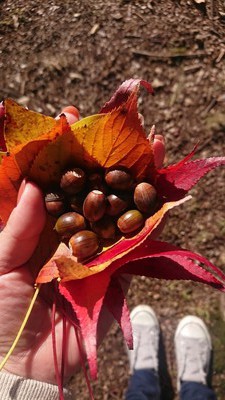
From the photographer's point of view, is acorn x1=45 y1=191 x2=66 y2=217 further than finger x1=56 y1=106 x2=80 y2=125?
No

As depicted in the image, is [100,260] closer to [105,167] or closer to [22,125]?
[105,167]

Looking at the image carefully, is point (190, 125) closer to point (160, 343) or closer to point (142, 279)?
point (142, 279)

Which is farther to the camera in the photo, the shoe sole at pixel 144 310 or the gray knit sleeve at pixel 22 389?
the shoe sole at pixel 144 310

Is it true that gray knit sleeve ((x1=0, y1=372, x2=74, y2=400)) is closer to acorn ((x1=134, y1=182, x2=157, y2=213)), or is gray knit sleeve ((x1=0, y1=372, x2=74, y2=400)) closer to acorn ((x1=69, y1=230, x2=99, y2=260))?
acorn ((x1=69, y1=230, x2=99, y2=260))

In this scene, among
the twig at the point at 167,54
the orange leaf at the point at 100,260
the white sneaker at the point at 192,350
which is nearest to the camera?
the orange leaf at the point at 100,260

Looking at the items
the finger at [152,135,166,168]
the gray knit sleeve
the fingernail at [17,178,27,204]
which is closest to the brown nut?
the fingernail at [17,178,27,204]

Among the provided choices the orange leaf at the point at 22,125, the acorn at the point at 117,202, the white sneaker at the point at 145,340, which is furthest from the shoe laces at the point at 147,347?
the orange leaf at the point at 22,125

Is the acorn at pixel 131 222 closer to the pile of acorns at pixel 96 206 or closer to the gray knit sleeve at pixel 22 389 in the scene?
the pile of acorns at pixel 96 206
